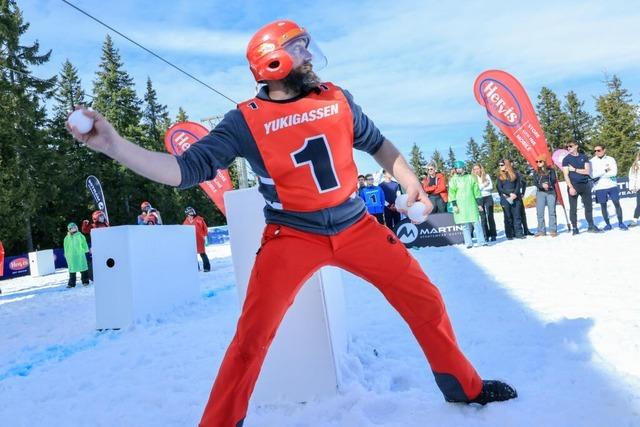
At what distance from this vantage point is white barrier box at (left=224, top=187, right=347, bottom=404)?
9.16ft

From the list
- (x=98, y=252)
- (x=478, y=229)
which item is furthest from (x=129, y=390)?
(x=478, y=229)

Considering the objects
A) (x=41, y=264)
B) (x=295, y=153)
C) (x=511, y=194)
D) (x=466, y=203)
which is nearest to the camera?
(x=295, y=153)

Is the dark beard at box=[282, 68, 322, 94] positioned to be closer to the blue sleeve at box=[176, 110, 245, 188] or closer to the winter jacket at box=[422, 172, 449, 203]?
the blue sleeve at box=[176, 110, 245, 188]

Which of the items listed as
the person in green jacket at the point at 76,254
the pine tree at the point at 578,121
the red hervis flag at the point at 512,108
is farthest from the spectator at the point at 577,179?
the pine tree at the point at 578,121

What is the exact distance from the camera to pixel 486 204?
1127 cm

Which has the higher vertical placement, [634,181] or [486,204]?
[634,181]

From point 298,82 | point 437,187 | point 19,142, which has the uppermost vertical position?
point 19,142

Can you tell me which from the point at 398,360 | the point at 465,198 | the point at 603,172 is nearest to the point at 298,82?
the point at 398,360

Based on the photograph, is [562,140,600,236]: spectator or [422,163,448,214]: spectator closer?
[562,140,600,236]: spectator

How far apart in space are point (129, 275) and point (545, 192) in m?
8.58

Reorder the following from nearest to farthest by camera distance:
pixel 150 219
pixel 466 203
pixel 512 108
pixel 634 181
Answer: pixel 466 203
pixel 634 181
pixel 512 108
pixel 150 219

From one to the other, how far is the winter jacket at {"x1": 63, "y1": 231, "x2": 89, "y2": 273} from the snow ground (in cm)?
534

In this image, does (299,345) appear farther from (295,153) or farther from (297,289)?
(295,153)

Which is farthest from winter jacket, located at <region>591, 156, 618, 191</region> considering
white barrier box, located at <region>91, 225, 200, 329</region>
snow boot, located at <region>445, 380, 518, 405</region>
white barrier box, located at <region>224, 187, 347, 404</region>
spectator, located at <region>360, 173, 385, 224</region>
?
white barrier box, located at <region>224, 187, 347, 404</region>
